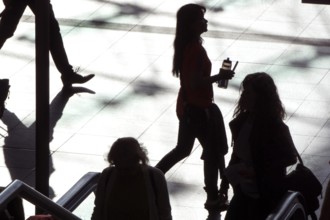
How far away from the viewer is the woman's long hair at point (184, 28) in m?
9.34

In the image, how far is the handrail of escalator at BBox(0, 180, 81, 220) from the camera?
246 inches

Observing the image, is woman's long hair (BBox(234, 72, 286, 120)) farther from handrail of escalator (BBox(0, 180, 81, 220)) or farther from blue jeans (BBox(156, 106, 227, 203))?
blue jeans (BBox(156, 106, 227, 203))

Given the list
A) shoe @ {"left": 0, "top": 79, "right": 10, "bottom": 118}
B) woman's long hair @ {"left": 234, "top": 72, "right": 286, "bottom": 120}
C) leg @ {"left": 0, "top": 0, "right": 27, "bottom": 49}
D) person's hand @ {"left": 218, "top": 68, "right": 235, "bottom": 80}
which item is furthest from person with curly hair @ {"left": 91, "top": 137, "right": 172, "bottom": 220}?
leg @ {"left": 0, "top": 0, "right": 27, "bottom": 49}

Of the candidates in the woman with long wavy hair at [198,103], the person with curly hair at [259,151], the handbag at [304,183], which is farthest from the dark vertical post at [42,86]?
the woman with long wavy hair at [198,103]

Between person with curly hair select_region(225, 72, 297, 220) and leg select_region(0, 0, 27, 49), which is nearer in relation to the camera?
person with curly hair select_region(225, 72, 297, 220)

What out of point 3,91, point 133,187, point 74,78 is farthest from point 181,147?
point 74,78

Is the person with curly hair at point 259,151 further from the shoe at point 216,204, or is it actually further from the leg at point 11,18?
the leg at point 11,18

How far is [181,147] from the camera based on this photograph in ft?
32.5

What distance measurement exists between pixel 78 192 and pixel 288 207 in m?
1.50

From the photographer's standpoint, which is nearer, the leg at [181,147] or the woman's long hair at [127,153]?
the woman's long hair at [127,153]

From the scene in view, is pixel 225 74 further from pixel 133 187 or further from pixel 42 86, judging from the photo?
pixel 133 187

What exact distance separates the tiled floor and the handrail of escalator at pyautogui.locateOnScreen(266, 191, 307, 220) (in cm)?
205

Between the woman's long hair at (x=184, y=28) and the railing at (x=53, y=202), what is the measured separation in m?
1.72

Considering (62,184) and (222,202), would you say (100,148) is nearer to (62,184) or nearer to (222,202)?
(62,184)
